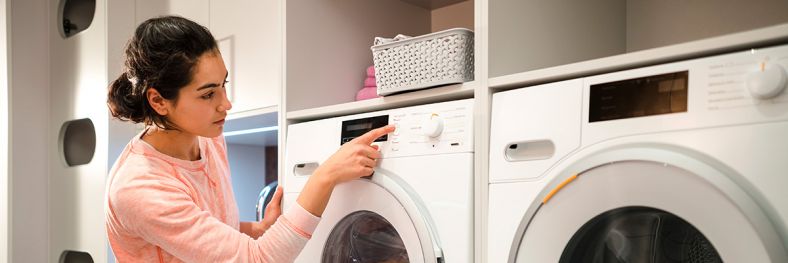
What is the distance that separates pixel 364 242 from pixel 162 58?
656 mm

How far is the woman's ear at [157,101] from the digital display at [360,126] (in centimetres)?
41

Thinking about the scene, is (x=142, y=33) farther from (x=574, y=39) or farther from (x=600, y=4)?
(x=600, y=4)

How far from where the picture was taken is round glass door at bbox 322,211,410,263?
58.2 inches

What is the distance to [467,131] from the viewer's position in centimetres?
123

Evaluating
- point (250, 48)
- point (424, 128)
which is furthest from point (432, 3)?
point (424, 128)

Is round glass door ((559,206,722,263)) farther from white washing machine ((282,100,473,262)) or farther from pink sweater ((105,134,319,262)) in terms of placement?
pink sweater ((105,134,319,262))

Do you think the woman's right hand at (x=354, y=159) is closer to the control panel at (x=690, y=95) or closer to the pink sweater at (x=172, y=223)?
the pink sweater at (x=172, y=223)

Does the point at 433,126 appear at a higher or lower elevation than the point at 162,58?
lower

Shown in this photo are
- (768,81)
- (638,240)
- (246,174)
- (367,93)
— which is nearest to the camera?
(768,81)

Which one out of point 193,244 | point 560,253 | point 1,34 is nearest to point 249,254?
point 193,244

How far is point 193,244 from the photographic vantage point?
1.19 m

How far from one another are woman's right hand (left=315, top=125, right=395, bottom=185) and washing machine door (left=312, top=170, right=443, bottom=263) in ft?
0.15

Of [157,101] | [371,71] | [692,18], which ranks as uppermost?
[692,18]

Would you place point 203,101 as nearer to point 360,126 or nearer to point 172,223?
point 172,223
